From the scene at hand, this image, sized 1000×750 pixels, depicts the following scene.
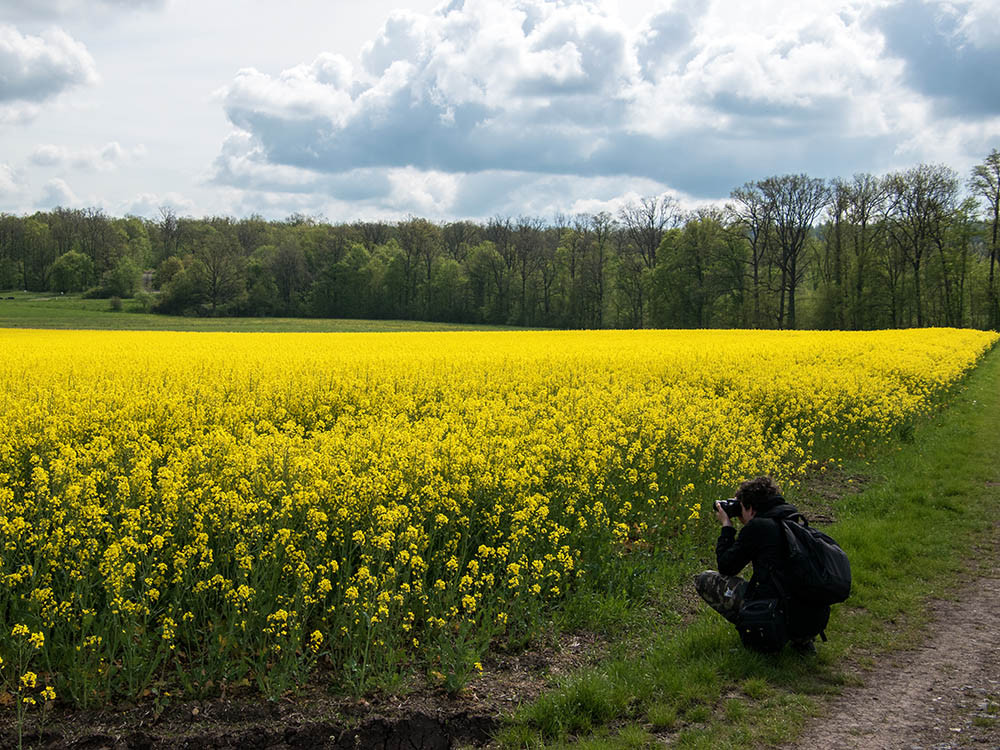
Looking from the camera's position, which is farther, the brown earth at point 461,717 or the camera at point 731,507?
the camera at point 731,507

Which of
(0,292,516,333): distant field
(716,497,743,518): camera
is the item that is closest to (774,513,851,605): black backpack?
(716,497,743,518): camera

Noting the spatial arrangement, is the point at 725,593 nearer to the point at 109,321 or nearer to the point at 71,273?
the point at 109,321

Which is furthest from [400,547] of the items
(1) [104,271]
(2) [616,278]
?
(1) [104,271]

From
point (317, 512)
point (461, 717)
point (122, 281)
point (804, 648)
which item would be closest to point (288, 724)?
point (461, 717)

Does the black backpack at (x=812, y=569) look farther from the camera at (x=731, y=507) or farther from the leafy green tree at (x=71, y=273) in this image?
the leafy green tree at (x=71, y=273)

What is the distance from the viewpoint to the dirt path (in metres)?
4.47

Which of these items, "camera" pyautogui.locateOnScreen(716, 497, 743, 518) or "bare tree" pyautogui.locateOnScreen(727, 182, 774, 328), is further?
"bare tree" pyautogui.locateOnScreen(727, 182, 774, 328)

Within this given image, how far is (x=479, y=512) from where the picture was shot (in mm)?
7355

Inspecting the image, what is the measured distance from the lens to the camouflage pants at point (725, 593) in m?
5.68

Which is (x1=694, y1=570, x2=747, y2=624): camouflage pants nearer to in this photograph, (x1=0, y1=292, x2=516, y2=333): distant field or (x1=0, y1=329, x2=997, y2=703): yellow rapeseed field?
(x1=0, y1=329, x2=997, y2=703): yellow rapeseed field

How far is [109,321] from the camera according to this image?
207ft

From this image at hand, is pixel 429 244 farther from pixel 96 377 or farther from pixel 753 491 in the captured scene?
pixel 753 491

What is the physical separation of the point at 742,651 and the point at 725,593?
432 mm

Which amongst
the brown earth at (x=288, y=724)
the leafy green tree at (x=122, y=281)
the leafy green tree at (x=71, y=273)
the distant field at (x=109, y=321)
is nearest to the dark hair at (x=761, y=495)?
the brown earth at (x=288, y=724)
